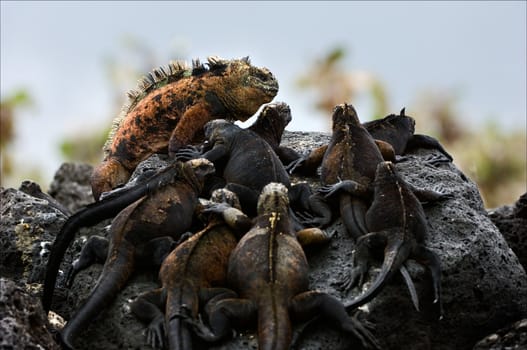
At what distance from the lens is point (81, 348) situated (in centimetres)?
725

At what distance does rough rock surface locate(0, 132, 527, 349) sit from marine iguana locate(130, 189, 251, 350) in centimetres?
16

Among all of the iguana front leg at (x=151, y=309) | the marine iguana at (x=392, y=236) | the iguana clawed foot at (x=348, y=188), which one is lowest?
the iguana front leg at (x=151, y=309)

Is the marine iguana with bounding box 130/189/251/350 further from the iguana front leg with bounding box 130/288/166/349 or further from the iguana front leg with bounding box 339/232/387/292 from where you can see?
the iguana front leg with bounding box 339/232/387/292

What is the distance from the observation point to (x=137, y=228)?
7.76m

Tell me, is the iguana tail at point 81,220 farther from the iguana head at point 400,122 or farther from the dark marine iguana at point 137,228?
the iguana head at point 400,122

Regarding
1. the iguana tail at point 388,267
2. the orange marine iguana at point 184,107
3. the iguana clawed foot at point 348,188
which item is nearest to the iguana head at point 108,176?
the orange marine iguana at point 184,107

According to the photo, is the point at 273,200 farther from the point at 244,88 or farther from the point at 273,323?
the point at 244,88

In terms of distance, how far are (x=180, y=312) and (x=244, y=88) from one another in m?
4.28

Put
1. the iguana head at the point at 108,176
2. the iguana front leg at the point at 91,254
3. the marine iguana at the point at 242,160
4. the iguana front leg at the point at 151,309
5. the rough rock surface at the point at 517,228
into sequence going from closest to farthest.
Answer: the iguana front leg at the point at 151,309 < the iguana front leg at the point at 91,254 < the marine iguana at the point at 242,160 < the rough rock surface at the point at 517,228 < the iguana head at the point at 108,176

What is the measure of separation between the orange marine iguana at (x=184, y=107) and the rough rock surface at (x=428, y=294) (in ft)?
7.26

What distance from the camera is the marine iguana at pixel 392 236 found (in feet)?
24.3

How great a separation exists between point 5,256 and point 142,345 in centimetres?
240

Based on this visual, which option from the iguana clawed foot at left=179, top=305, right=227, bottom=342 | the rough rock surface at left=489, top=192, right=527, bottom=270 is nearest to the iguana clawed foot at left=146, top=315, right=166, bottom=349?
the iguana clawed foot at left=179, top=305, right=227, bottom=342

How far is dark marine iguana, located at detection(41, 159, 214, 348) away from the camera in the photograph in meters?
7.28
